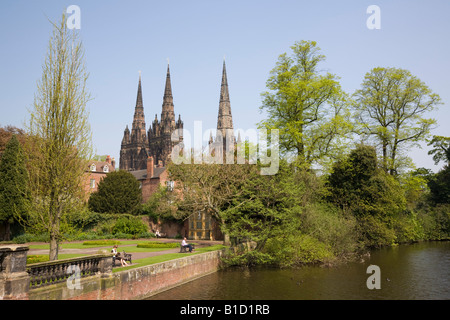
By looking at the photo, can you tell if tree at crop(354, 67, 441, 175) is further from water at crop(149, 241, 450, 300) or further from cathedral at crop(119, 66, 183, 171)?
cathedral at crop(119, 66, 183, 171)

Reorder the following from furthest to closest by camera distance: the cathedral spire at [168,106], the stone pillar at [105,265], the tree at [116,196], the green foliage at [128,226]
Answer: the cathedral spire at [168,106] → the tree at [116,196] → the green foliage at [128,226] → the stone pillar at [105,265]

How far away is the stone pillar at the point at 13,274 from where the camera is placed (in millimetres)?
9656

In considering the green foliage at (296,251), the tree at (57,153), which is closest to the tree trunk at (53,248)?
the tree at (57,153)

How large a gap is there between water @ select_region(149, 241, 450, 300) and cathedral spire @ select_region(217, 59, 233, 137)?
270ft

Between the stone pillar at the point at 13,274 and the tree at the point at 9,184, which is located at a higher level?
the tree at the point at 9,184

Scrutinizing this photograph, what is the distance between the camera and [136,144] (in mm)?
109250

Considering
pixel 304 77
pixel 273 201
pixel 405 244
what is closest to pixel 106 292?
pixel 273 201

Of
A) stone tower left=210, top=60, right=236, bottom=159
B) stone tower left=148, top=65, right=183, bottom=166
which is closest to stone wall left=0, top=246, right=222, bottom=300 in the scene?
stone tower left=210, top=60, right=236, bottom=159

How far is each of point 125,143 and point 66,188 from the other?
101 meters

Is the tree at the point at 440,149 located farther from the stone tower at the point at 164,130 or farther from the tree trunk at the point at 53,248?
the stone tower at the point at 164,130

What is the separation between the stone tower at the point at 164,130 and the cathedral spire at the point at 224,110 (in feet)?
43.8

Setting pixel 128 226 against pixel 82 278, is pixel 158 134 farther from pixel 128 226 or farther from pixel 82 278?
pixel 82 278

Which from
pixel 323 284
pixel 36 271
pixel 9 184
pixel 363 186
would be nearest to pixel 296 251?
pixel 323 284

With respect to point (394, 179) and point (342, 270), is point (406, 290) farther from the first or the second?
point (394, 179)
